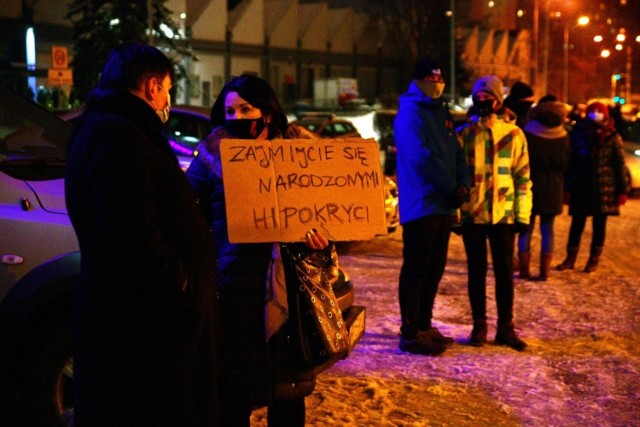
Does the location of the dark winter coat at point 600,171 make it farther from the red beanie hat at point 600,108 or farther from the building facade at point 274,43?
the building facade at point 274,43

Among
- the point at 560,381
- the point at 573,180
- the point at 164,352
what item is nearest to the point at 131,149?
the point at 164,352

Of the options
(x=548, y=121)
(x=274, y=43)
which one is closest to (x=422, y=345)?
(x=548, y=121)

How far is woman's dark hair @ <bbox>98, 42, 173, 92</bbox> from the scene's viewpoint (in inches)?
126

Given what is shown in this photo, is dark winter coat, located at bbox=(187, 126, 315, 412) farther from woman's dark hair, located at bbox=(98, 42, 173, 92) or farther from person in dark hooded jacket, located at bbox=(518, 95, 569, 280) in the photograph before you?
person in dark hooded jacket, located at bbox=(518, 95, 569, 280)

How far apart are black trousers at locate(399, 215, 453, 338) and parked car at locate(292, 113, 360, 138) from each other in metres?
14.6

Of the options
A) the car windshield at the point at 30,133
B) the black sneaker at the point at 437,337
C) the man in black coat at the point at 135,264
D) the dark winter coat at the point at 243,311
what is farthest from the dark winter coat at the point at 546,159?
the man in black coat at the point at 135,264

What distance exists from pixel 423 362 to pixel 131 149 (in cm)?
409

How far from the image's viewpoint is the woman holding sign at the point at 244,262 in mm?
4078

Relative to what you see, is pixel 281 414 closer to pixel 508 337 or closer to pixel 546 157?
pixel 508 337

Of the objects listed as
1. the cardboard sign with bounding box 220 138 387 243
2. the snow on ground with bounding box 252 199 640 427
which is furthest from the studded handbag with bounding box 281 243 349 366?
the snow on ground with bounding box 252 199 640 427

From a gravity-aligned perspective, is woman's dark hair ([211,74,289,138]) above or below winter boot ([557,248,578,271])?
above

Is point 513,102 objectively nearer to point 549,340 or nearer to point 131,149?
point 549,340

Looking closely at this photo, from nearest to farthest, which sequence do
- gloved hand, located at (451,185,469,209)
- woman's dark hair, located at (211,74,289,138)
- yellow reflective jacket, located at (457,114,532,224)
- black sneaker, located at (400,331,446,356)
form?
woman's dark hair, located at (211,74,289,138) < gloved hand, located at (451,185,469,209) < black sneaker, located at (400,331,446,356) < yellow reflective jacket, located at (457,114,532,224)

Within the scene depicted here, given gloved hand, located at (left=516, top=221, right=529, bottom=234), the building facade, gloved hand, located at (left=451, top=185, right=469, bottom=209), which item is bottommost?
gloved hand, located at (left=516, top=221, right=529, bottom=234)
